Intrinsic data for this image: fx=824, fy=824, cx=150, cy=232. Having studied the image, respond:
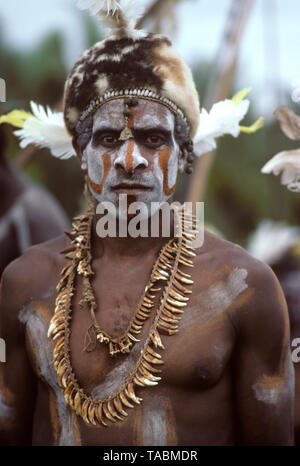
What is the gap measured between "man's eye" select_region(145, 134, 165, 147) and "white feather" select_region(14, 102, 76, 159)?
1.60ft

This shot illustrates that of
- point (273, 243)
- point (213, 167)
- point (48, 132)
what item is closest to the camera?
point (48, 132)

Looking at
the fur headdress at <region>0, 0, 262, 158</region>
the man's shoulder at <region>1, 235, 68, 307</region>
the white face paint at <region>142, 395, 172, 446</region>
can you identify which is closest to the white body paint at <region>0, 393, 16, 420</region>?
the man's shoulder at <region>1, 235, 68, 307</region>

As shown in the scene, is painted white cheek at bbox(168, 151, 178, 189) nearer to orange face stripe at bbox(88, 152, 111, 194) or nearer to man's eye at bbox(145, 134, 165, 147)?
man's eye at bbox(145, 134, 165, 147)

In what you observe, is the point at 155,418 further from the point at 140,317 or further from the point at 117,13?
the point at 117,13

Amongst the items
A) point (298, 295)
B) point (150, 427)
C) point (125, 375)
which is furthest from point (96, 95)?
point (298, 295)

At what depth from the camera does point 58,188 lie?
645 inches

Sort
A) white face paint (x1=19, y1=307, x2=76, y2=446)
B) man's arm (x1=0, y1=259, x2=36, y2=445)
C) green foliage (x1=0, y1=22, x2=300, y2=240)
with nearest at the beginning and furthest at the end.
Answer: white face paint (x1=19, y1=307, x2=76, y2=446)
man's arm (x1=0, y1=259, x2=36, y2=445)
green foliage (x1=0, y1=22, x2=300, y2=240)

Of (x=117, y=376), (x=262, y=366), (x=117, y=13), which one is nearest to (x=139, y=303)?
(x=117, y=376)

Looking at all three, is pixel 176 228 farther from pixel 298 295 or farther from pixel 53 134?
pixel 298 295

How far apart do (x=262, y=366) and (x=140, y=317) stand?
53cm

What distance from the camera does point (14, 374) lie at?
359 centimetres

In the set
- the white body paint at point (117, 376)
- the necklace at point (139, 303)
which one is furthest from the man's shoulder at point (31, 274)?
the white body paint at point (117, 376)

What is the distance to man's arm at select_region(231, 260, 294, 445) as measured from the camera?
131 inches

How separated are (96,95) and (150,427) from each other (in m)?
1.39
